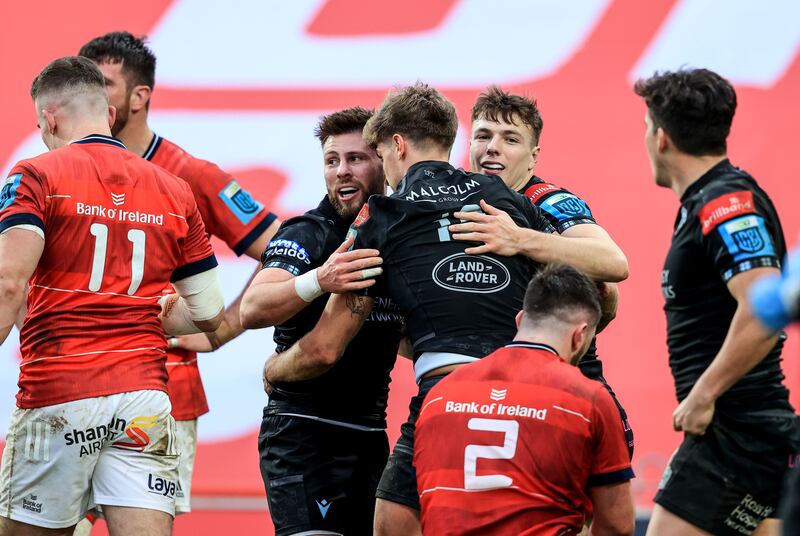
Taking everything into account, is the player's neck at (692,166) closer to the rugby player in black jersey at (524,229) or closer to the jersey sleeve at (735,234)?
the jersey sleeve at (735,234)

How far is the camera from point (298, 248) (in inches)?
169

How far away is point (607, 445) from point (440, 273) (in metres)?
0.78

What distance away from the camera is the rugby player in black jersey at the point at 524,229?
3.61 meters

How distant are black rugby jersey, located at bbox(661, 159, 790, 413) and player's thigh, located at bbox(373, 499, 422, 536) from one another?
95 centimetres

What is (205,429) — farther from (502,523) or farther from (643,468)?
(502,523)

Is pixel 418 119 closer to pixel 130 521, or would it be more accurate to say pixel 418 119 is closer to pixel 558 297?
pixel 558 297

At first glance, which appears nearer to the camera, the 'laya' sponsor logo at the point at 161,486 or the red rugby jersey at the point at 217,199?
the 'laya' sponsor logo at the point at 161,486

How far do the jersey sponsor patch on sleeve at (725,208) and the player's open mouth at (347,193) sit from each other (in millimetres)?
1572

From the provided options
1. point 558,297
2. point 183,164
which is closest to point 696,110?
point 558,297

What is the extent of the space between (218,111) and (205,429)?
1848 millimetres

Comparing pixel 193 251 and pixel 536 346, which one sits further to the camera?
pixel 193 251

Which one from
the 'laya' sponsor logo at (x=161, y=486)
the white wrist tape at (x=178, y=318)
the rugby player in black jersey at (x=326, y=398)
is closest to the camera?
the 'laya' sponsor logo at (x=161, y=486)

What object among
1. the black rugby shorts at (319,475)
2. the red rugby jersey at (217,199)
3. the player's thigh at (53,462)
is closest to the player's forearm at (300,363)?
the black rugby shorts at (319,475)

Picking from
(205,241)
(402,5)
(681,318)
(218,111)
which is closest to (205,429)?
(218,111)
